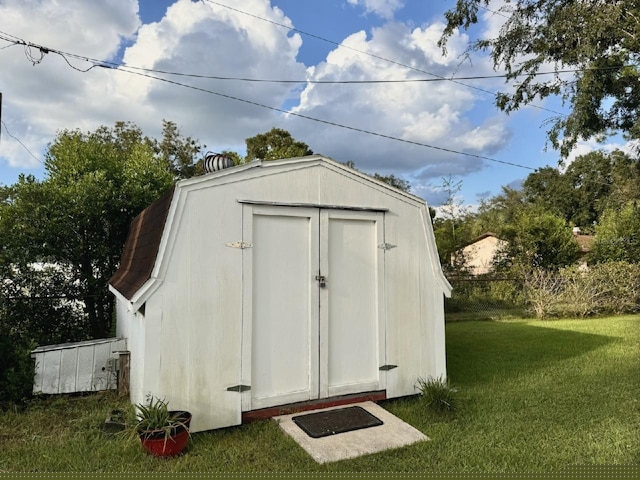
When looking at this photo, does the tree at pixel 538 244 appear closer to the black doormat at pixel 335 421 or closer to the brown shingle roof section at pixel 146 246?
the black doormat at pixel 335 421

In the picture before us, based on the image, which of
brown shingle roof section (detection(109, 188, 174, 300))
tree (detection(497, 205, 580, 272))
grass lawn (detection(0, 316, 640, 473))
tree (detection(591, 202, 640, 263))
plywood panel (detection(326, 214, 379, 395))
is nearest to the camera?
grass lawn (detection(0, 316, 640, 473))

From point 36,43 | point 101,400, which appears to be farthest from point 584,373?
point 36,43

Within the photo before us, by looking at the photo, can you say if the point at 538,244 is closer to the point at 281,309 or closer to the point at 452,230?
the point at 452,230

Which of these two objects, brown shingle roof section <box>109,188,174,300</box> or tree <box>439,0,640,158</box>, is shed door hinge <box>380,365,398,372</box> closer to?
brown shingle roof section <box>109,188,174,300</box>

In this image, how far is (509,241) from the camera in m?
13.5

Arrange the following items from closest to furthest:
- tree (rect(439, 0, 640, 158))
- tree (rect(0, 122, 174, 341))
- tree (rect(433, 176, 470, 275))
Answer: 1. tree (rect(0, 122, 174, 341))
2. tree (rect(439, 0, 640, 158))
3. tree (rect(433, 176, 470, 275))

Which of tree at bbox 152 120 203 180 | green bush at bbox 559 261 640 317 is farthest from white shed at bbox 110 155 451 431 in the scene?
tree at bbox 152 120 203 180

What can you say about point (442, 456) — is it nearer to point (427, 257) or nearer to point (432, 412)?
point (432, 412)

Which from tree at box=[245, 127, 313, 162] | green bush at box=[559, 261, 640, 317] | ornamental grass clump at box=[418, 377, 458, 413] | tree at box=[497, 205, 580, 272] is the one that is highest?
tree at box=[245, 127, 313, 162]

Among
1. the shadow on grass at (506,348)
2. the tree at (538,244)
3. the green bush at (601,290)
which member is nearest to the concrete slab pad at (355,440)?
the shadow on grass at (506,348)

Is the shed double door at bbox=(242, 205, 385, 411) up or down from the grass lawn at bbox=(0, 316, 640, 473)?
up

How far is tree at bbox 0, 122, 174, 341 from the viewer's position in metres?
6.12

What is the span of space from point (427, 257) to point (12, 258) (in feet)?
19.0

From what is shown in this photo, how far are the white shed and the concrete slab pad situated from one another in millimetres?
476
